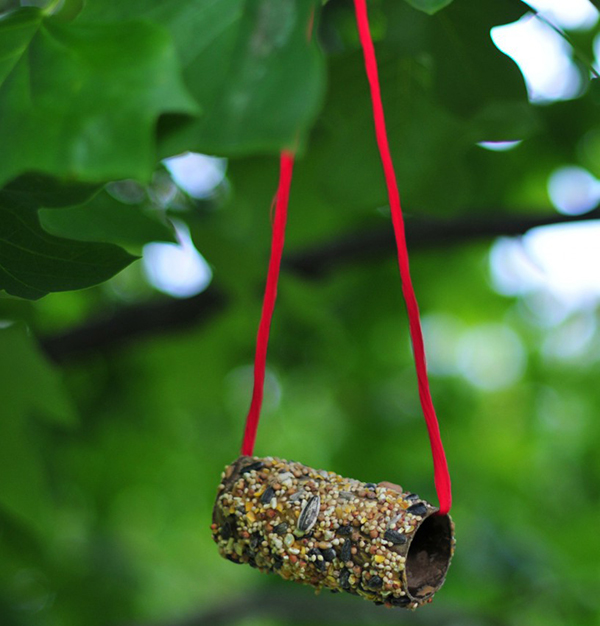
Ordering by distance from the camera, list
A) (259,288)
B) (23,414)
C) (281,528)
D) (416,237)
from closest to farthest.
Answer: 1. (281,528)
2. (23,414)
3. (416,237)
4. (259,288)

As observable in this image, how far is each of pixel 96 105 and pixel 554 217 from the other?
50.2 inches

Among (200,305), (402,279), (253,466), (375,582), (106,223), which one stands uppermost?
(200,305)

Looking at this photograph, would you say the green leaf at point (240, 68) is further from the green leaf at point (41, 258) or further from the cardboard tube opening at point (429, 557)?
the cardboard tube opening at point (429, 557)

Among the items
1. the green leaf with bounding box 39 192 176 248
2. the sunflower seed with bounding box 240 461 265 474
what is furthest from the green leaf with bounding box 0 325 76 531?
the sunflower seed with bounding box 240 461 265 474

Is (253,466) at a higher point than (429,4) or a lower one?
lower

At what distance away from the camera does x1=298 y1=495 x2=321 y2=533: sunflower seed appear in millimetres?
823

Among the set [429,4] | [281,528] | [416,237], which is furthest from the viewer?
[416,237]

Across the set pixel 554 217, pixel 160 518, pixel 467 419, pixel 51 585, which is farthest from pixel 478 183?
pixel 160 518

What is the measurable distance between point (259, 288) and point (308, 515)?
128cm

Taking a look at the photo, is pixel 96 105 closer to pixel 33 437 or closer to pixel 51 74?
pixel 51 74

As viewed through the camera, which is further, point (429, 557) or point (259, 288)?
point (259, 288)

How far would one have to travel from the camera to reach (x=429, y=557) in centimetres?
89

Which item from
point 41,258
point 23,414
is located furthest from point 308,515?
point 23,414

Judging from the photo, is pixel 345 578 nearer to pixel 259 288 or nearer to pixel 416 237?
pixel 416 237
